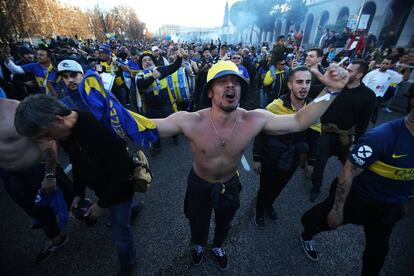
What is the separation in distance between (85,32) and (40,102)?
50.1 meters

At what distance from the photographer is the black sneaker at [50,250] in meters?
2.64

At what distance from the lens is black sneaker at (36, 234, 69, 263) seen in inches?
104

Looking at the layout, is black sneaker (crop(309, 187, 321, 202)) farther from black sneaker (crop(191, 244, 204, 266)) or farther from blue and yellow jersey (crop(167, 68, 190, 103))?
blue and yellow jersey (crop(167, 68, 190, 103))

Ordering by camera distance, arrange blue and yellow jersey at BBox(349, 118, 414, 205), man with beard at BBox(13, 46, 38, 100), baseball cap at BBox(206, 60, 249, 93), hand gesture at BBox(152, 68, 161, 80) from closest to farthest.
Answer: blue and yellow jersey at BBox(349, 118, 414, 205) → baseball cap at BBox(206, 60, 249, 93) → hand gesture at BBox(152, 68, 161, 80) → man with beard at BBox(13, 46, 38, 100)

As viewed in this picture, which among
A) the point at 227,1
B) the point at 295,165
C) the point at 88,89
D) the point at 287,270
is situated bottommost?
the point at 287,270

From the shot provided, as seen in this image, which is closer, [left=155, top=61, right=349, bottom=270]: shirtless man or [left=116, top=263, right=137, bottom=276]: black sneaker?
[left=155, top=61, right=349, bottom=270]: shirtless man

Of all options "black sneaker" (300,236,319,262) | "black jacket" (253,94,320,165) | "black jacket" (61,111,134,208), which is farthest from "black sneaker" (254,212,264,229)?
"black jacket" (61,111,134,208)

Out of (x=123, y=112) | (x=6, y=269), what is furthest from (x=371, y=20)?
(x=6, y=269)

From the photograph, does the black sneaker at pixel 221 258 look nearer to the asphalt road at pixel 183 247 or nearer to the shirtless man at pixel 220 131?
the asphalt road at pixel 183 247

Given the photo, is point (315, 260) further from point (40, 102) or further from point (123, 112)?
point (40, 102)

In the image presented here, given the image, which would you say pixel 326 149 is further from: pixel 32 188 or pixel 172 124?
pixel 32 188

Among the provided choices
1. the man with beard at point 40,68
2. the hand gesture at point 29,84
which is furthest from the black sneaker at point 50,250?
the hand gesture at point 29,84

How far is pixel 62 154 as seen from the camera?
208 inches

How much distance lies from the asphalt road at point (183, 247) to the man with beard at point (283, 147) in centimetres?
43
